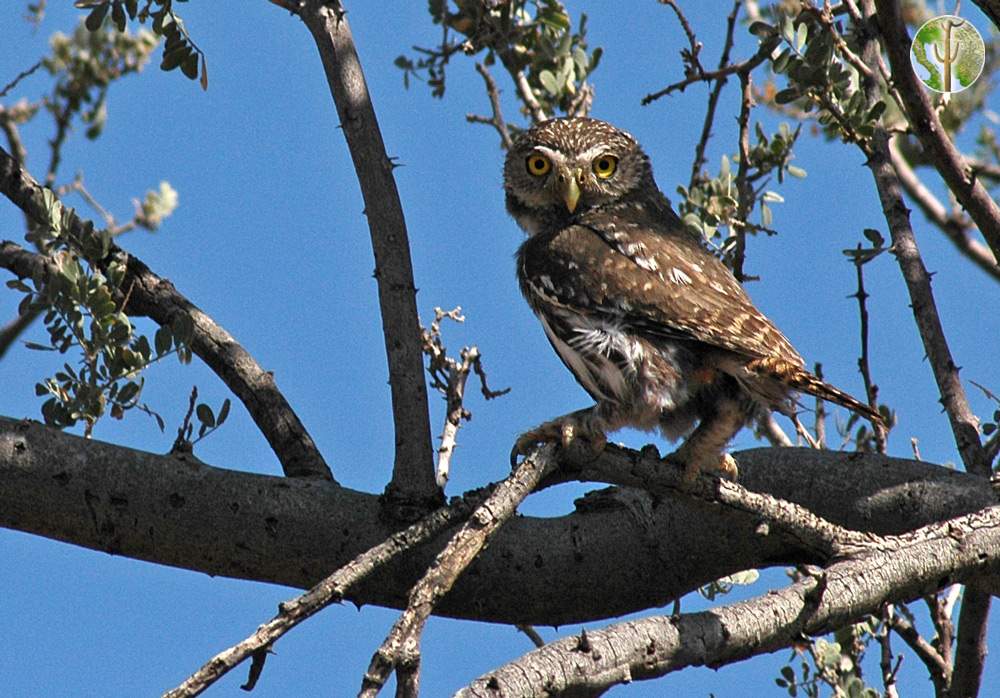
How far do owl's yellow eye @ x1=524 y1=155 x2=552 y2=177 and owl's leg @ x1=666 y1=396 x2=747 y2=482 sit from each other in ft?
5.89

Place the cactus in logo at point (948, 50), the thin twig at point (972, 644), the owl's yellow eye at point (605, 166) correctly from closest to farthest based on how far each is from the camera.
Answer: the thin twig at point (972, 644) → the cactus in logo at point (948, 50) → the owl's yellow eye at point (605, 166)

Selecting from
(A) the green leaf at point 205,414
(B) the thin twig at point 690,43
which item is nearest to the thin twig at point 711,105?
(B) the thin twig at point 690,43

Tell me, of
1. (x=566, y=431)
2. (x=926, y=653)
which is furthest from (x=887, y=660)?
(x=566, y=431)

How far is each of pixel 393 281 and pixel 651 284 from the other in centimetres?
113

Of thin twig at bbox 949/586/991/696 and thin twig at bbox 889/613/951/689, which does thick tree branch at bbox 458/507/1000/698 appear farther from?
thin twig at bbox 889/613/951/689

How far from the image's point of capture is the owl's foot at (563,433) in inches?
151

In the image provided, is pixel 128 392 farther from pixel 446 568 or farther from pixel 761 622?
pixel 761 622

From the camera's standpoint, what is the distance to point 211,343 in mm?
4285

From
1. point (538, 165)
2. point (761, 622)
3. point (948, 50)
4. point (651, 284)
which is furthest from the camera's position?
point (538, 165)

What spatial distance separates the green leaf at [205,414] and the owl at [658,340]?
3.02 feet

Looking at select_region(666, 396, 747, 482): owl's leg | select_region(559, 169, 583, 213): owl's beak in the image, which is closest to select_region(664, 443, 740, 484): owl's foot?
select_region(666, 396, 747, 482): owl's leg

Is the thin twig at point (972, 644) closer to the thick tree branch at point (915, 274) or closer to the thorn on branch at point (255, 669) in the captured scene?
the thick tree branch at point (915, 274)

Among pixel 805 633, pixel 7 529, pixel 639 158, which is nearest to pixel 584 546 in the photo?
pixel 805 633

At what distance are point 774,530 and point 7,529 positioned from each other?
2112 mm
